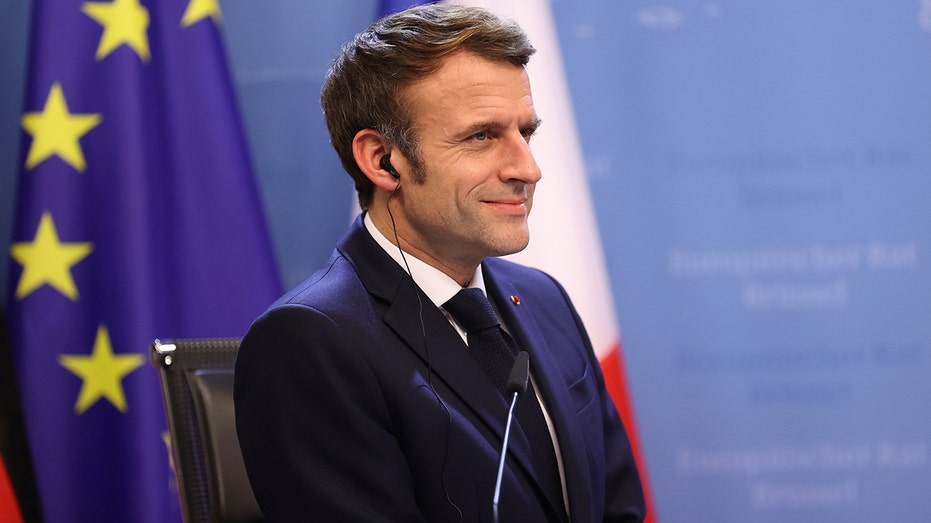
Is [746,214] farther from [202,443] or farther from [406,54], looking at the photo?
[202,443]

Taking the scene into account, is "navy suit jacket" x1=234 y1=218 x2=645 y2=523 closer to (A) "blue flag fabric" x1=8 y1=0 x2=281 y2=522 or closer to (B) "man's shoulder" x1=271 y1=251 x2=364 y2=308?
(B) "man's shoulder" x1=271 y1=251 x2=364 y2=308

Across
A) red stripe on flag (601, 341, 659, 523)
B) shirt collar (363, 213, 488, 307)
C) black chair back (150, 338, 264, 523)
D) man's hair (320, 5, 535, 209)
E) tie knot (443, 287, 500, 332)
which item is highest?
man's hair (320, 5, 535, 209)

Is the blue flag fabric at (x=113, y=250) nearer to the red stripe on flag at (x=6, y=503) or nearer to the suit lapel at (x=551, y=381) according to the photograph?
the red stripe on flag at (x=6, y=503)

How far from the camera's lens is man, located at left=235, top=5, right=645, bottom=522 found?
1466mm

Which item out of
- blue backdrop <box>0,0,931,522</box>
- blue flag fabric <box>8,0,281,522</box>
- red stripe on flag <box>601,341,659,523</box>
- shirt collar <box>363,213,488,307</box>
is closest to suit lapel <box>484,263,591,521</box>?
shirt collar <box>363,213,488,307</box>

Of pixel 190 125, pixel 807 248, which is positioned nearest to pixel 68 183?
pixel 190 125

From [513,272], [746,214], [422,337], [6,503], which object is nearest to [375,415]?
[422,337]

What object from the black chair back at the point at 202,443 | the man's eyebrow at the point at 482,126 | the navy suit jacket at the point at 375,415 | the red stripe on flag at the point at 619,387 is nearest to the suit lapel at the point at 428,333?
the navy suit jacket at the point at 375,415

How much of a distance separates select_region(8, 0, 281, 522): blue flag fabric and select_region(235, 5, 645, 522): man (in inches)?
36.0

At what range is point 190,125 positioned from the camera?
2602 mm

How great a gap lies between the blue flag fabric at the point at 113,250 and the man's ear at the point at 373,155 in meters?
0.97

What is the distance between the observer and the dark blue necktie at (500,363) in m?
1.65

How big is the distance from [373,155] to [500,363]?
1.41ft

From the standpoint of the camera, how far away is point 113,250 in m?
2.50
